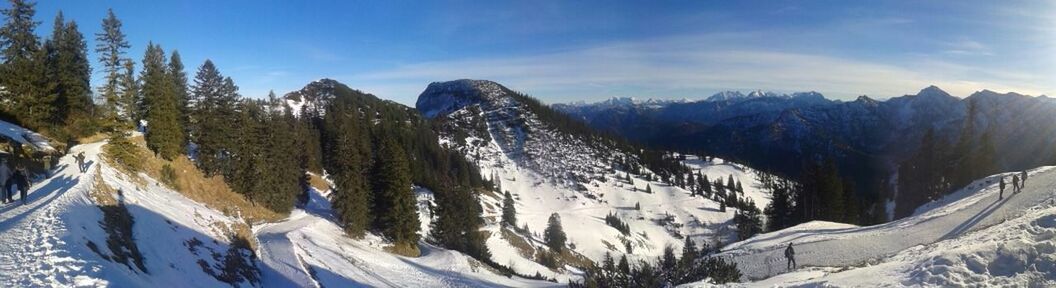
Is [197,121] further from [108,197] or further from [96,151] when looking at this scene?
[108,197]

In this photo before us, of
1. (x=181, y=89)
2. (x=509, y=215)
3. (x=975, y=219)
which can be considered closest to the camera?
→ (x=975, y=219)

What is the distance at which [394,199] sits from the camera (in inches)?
1987

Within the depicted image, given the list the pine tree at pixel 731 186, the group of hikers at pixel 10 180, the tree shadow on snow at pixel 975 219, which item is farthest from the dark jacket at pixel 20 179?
the pine tree at pixel 731 186

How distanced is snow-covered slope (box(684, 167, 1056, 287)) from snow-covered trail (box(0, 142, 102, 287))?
20.6 metres

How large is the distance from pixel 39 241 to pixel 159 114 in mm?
29294

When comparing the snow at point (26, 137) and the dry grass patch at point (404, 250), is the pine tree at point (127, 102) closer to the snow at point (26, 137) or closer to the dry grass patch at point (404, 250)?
the snow at point (26, 137)

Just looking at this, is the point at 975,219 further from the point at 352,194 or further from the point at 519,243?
the point at 519,243

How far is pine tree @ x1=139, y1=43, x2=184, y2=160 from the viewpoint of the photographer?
4081cm

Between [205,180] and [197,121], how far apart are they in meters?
9.40

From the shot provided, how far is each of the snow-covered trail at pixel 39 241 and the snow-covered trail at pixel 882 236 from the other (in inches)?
1039

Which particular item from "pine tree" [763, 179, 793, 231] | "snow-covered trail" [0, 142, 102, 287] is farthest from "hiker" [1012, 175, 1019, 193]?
"snow-covered trail" [0, 142, 102, 287]

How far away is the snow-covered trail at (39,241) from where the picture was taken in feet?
44.7

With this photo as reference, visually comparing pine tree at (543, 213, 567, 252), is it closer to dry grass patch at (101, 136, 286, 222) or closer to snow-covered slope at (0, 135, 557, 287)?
snow-covered slope at (0, 135, 557, 287)

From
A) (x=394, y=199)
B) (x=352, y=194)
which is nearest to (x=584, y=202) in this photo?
(x=394, y=199)
